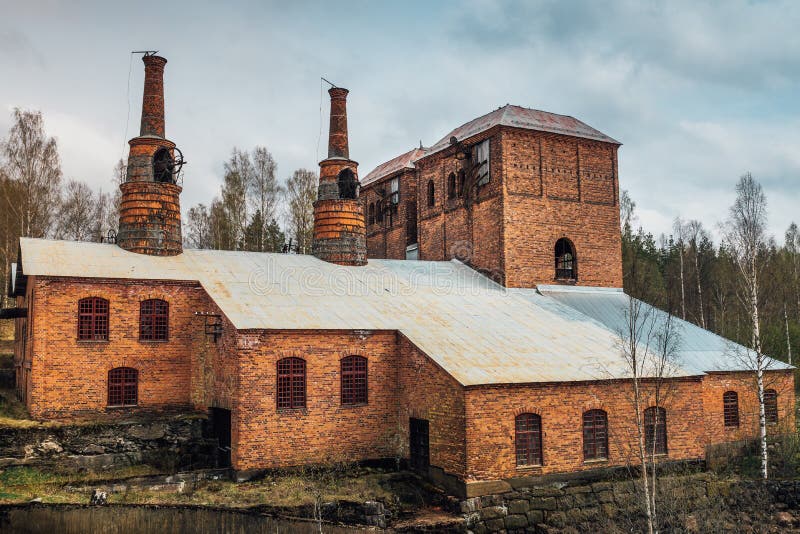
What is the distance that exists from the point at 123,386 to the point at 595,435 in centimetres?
1298

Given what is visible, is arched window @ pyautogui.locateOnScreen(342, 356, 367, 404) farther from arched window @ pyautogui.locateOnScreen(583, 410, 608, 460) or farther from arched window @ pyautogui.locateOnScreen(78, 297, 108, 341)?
arched window @ pyautogui.locateOnScreen(78, 297, 108, 341)

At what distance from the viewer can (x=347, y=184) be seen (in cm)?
2453

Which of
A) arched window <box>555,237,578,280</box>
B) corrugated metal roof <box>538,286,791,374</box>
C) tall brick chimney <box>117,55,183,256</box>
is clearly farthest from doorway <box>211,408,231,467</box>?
arched window <box>555,237,578,280</box>

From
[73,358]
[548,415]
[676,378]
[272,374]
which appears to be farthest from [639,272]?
[73,358]

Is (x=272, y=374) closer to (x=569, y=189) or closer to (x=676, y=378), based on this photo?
(x=676, y=378)

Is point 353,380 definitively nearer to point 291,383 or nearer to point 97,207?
point 291,383

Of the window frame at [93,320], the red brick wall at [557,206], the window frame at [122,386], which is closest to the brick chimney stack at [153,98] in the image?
the window frame at [93,320]

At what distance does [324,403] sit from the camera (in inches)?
698

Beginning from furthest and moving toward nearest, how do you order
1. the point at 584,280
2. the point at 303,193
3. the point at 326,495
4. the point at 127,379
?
the point at 303,193 < the point at 584,280 < the point at 127,379 < the point at 326,495

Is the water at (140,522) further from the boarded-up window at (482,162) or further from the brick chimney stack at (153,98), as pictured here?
the boarded-up window at (482,162)

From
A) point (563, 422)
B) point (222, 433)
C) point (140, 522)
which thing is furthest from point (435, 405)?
point (140, 522)

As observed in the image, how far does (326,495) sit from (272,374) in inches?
133

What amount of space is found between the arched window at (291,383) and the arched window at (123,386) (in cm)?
492

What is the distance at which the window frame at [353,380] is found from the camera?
1816cm
